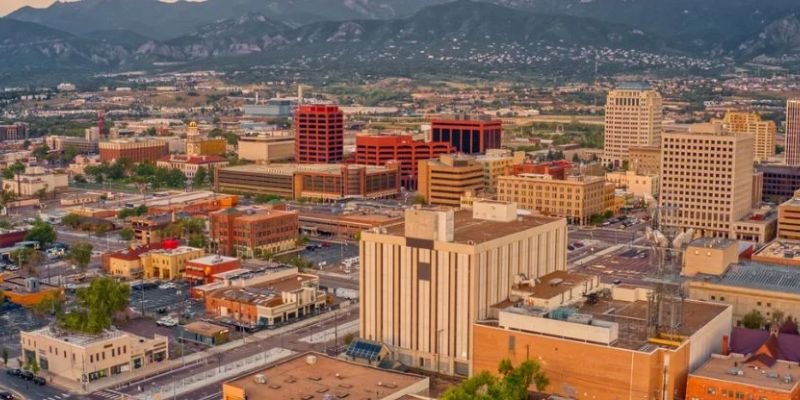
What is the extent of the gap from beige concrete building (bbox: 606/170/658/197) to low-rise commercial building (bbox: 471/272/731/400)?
5003cm

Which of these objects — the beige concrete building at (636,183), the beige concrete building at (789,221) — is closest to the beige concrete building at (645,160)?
the beige concrete building at (636,183)

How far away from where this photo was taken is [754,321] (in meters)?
43.7

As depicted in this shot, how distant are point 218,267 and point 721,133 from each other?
35824 mm

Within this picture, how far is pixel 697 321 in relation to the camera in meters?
37.8

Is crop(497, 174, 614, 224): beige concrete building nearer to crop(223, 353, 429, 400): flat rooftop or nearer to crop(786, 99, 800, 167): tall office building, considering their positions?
crop(786, 99, 800, 167): tall office building

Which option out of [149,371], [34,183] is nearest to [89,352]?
[149,371]

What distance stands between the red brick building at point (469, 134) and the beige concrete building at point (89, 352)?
67095mm

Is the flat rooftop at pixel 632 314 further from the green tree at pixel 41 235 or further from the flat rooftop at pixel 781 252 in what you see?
the green tree at pixel 41 235

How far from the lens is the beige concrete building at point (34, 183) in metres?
91.0

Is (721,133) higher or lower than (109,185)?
higher

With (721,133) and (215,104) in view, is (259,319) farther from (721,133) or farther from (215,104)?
(215,104)

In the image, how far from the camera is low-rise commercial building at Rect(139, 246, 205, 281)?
5834cm

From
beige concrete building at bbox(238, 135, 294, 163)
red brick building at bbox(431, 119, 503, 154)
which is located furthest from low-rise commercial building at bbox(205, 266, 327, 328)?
red brick building at bbox(431, 119, 503, 154)

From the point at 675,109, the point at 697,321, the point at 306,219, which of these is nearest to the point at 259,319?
the point at 697,321
